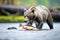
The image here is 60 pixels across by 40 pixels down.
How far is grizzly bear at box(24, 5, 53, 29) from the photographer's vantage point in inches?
104

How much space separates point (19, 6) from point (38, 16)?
0.68ft

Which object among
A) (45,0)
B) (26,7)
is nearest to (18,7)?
(26,7)

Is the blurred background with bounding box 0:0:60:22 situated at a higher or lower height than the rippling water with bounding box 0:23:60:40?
higher

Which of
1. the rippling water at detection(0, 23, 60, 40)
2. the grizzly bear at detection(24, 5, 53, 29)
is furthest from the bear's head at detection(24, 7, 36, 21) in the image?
the rippling water at detection(0, 23, 60, 40)

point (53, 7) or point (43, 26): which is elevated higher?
point (53, 7)

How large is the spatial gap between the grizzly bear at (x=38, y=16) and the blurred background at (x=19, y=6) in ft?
0.13

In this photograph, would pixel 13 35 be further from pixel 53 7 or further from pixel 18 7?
pixel 53 7

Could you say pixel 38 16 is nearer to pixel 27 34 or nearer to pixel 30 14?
pixel 30 14

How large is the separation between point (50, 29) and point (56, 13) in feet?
0.54

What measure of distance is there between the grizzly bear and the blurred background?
0.13 feet

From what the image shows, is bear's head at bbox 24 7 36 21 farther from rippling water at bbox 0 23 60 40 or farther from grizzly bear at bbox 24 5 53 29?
rippling water at bbox 0 23 60 40

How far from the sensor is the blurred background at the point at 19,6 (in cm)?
268

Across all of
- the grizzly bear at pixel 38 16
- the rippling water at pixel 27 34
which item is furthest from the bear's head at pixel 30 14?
the rippling water at pixel 27 34

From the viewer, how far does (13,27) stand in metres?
2.68
